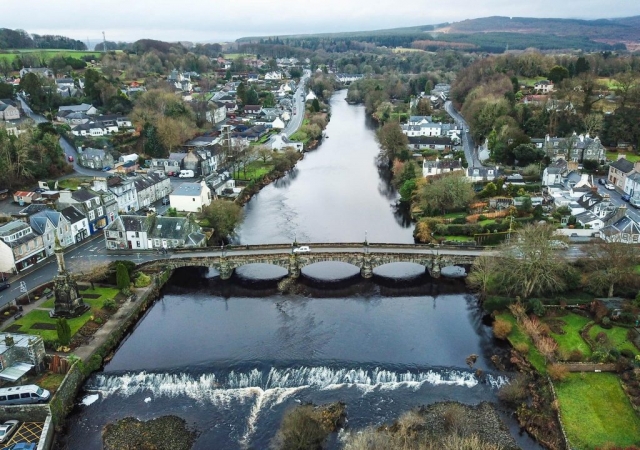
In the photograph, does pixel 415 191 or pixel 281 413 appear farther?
pixel 415 191

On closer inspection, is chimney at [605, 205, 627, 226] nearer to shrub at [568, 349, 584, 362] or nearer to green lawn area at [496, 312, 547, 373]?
green lawn area at [496, 312, 547, 373]

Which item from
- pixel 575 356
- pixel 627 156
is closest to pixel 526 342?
pixel 575 356

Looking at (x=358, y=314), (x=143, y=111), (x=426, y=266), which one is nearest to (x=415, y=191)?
(x=426, y=266)

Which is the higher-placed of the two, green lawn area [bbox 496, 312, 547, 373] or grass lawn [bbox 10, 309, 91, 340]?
grass lawn [bbox 10, 309, 91, 340]

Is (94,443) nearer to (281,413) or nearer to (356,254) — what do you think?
(281,413)

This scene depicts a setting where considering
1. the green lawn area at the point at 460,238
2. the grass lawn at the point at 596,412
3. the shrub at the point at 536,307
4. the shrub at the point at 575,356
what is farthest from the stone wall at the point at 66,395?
the green lawn area at the point at 460,238

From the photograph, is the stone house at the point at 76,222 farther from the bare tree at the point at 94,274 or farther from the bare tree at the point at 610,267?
the bare tree at the point at 610,267

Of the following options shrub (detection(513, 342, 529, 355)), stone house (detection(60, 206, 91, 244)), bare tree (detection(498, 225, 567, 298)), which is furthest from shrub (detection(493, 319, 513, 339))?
stone house (detection(60, 206, 91, 244))
